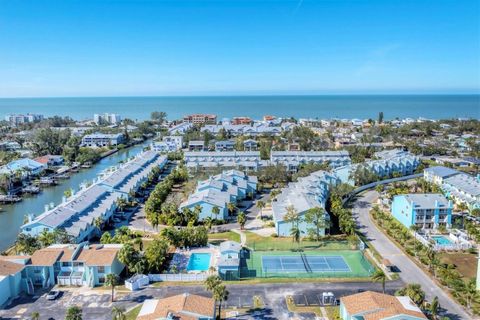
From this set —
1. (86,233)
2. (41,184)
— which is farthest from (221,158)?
(86,233)

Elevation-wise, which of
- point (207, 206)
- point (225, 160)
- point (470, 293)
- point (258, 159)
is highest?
point (258, 159)

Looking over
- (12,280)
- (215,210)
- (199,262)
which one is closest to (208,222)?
(215,210)

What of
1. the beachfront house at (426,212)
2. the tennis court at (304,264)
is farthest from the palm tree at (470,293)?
the beachfront house at (426,212)

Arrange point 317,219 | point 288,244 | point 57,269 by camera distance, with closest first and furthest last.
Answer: point 57,269, point 288,244, point 317,219

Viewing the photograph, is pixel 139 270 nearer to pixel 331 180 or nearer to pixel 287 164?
pixel 331 180

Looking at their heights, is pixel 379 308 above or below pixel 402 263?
above

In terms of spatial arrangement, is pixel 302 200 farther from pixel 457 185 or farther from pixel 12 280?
pixel 12 280

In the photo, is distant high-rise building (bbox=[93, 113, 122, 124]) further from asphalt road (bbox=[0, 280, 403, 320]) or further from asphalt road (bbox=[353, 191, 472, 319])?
asphalt road (bbox=[0, 280, 403, 320])
